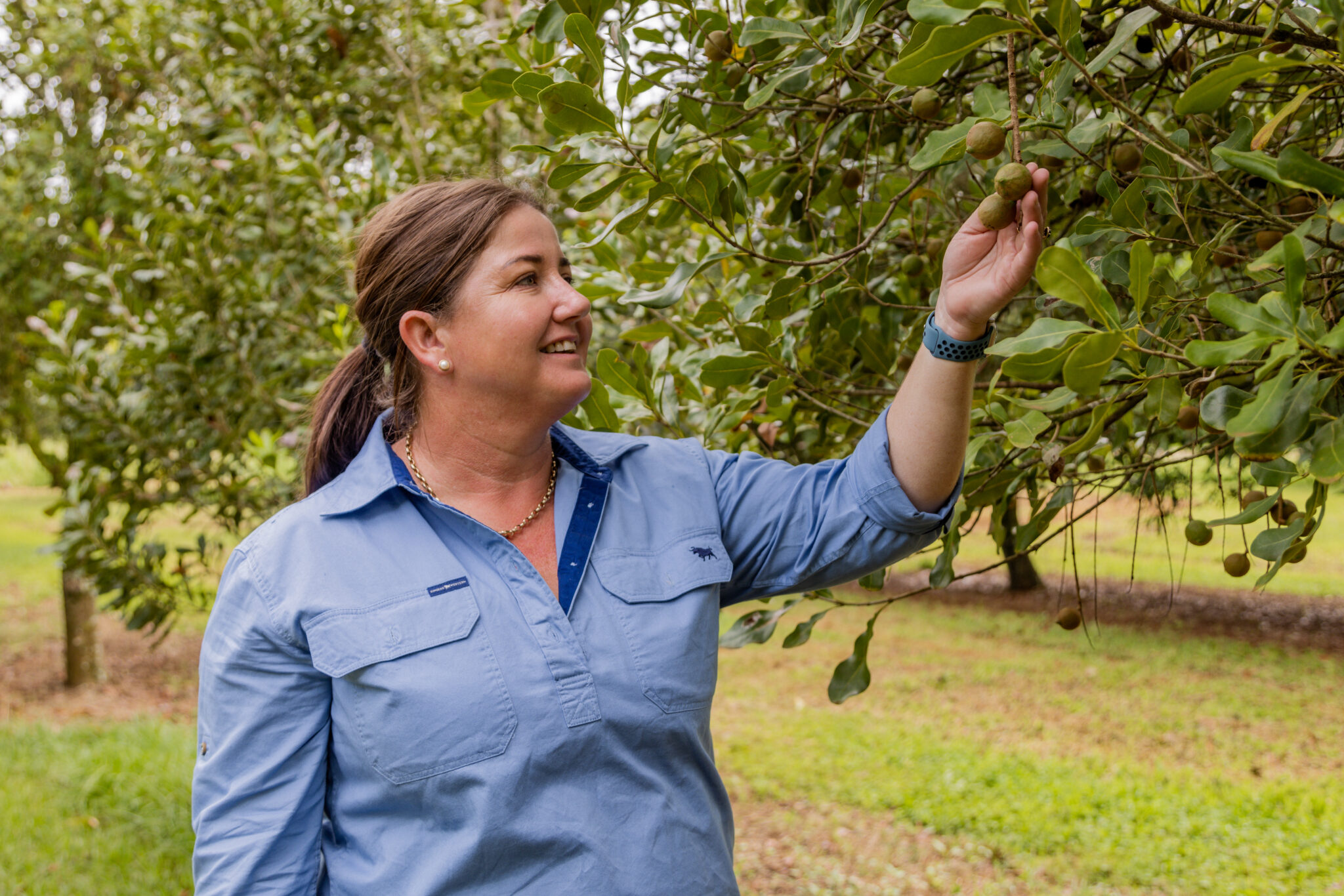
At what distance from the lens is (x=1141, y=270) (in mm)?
1070

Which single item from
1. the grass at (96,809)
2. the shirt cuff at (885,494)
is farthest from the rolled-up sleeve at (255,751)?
the grass at (96,809)

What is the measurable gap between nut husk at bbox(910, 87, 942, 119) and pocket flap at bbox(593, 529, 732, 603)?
763mm

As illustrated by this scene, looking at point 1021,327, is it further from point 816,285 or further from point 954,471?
point 954,471

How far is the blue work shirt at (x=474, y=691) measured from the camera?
1.49 m

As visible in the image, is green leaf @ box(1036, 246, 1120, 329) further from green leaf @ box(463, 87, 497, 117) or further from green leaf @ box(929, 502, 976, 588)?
green leaf @ box(463, 87, 497, 117)

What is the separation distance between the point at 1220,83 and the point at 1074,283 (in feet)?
0.85

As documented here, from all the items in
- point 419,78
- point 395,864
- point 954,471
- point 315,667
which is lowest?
point 395,864

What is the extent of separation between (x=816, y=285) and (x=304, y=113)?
9.81ft

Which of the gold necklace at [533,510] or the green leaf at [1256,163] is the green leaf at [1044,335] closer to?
the green leaf at [1256,163]

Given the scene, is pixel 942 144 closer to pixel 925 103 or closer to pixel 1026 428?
pixel 1026 428

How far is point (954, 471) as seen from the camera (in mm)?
1489

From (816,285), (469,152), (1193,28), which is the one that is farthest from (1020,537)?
(469,152)

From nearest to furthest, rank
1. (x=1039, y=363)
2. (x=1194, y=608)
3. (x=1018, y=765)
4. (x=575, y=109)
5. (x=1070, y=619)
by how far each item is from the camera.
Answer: (x=1039, y=363) < (x=575, y=109) < (x=1070, y=619) < (x=1018, y=765) < (x=1194, y=608)

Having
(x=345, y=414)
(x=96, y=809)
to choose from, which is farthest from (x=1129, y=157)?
(x=96, y=809)
